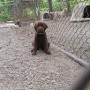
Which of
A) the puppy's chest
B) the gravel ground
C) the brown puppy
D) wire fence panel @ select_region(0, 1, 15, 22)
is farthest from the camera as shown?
wire fence panel @ select_region(0, 1, 15, 22)

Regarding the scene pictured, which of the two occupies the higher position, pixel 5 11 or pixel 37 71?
pixel 37 71

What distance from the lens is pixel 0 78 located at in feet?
10.5

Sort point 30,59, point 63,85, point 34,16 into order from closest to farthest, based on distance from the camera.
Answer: point 63,85 → point 30,59 → point 34,16

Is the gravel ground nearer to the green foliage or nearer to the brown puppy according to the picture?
the brown puppy

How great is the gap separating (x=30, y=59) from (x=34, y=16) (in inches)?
249

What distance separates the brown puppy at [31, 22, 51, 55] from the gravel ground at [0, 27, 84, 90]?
9 centimetres

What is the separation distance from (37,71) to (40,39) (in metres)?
1.29

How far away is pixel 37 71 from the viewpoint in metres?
3.49

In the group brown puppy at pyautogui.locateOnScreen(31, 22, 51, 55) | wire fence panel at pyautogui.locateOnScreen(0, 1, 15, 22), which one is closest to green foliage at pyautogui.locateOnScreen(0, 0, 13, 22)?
wire fence panel at pyautogui.locateOnScreen(0, 1, 15, 22)

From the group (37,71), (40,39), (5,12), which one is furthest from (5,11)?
(37,71)

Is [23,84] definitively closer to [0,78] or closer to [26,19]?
[0,78]

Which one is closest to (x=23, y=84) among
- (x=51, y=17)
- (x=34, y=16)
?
A: (x=34, y=16)

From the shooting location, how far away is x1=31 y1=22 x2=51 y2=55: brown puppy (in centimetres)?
454

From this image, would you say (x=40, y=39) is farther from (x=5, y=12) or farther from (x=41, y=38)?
(x=5, y=12)
